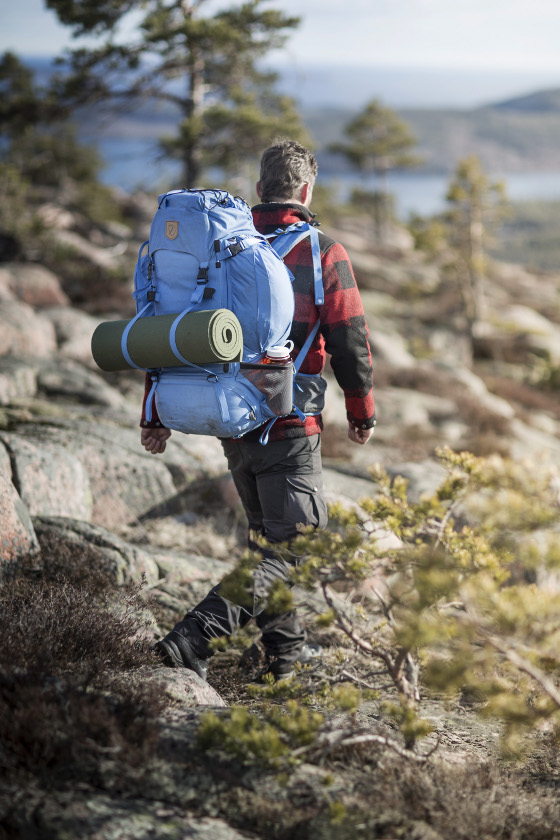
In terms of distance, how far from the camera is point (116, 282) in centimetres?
1509

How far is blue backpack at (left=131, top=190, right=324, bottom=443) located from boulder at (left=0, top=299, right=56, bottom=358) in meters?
6.42

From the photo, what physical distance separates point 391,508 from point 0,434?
3.54 m

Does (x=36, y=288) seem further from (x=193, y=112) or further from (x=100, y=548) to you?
(x=100, y=548)

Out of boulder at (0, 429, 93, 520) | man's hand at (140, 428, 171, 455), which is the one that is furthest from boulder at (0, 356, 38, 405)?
man's hand at (140, 428, 171, 455)

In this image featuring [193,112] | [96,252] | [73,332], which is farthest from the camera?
[96,252]

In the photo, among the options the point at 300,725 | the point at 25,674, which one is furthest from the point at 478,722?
the point at 25,674

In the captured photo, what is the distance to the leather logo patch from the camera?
310cm

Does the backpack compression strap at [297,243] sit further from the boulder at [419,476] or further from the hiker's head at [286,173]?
the boulder at [419,476]

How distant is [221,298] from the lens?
307cm

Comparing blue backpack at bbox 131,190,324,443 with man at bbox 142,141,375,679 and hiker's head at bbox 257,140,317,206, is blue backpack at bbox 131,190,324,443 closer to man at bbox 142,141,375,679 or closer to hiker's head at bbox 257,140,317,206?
man at bbox 142,141,375,679

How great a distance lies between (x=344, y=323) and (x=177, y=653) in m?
1.92

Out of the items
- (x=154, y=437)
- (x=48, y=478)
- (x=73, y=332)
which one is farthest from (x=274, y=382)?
(x=73, y=332)

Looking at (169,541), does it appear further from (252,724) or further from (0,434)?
(252,724)

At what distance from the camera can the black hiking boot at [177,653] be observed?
337cm
